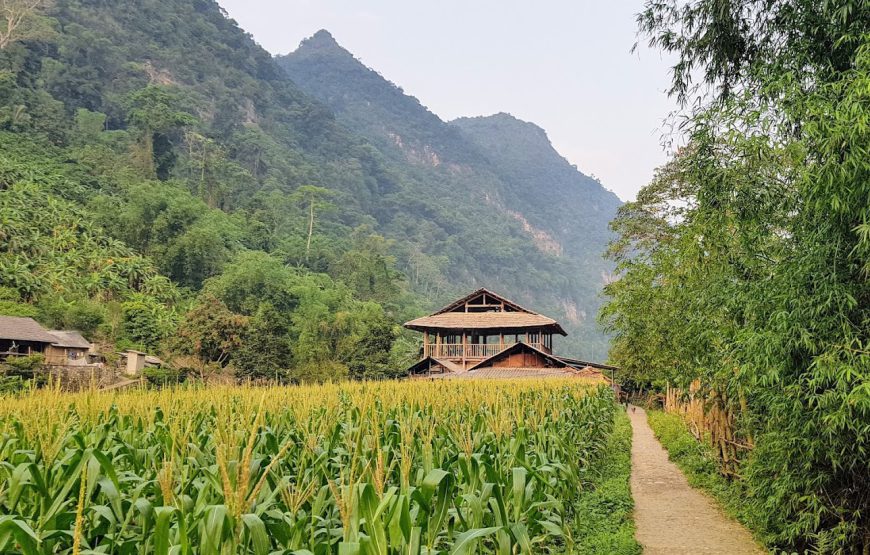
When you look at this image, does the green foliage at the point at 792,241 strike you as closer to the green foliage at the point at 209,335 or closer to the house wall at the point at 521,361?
the house wall at the point at 521,361

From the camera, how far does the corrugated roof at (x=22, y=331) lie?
25438 millimetres

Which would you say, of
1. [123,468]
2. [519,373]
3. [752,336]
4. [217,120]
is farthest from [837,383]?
[217,120]

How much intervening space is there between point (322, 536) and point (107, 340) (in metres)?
33.6

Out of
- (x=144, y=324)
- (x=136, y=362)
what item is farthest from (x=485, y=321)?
(x=144, y=324)

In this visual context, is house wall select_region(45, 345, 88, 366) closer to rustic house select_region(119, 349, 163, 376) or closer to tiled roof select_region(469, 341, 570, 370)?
rustic house select_region(119, 349, 163, 376)

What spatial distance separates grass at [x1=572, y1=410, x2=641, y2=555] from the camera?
707 centimetres

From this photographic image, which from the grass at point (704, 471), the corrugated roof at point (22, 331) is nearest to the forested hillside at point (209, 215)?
the corrugated roof at point (22, 331)

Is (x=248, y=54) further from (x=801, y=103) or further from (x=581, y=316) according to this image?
(x=801, y=103)

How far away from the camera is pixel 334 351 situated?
33.6m

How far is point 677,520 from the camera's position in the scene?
8906 mm

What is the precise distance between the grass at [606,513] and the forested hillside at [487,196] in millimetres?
69631

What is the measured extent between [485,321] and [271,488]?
29.0 metres

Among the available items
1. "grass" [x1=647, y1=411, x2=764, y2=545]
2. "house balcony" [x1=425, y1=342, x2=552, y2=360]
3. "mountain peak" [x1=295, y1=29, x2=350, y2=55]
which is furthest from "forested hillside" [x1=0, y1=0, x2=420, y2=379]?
"mountain peak" [x1=295, y1=29, x2=350, y2=55]

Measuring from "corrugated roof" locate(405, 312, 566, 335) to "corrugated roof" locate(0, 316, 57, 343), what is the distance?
52.6 ft
